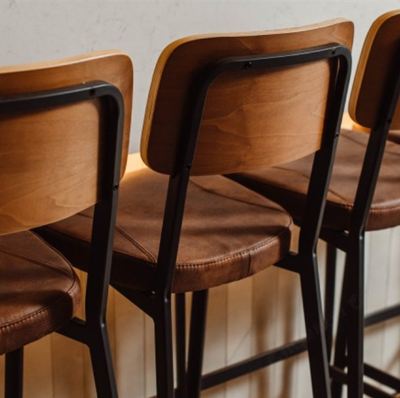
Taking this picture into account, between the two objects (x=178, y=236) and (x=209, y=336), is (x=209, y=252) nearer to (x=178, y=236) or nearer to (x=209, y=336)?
(x=178, y=236)

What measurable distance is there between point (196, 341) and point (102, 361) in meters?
0.62

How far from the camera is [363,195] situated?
5.22 ft

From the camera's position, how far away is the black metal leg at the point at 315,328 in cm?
160

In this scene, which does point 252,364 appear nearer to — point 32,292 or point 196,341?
point 196,341

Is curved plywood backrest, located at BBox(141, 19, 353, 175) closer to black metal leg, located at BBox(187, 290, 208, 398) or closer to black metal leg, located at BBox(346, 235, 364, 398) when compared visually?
black metal leg, located at BBox(346, 235, 364, 398)

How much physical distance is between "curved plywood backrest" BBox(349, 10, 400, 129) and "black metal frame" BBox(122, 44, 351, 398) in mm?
68

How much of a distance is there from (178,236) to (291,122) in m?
0.25

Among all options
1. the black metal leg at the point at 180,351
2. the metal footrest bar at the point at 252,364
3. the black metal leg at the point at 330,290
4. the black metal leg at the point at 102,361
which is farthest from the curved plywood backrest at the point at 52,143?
the black metal leg at the point at 330,290

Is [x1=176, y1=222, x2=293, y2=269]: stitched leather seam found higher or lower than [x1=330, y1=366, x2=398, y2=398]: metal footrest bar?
higher

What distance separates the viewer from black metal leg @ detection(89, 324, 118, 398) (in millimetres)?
1326

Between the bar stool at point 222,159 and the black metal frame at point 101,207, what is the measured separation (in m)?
0.08

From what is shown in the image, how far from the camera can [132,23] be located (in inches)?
73.3

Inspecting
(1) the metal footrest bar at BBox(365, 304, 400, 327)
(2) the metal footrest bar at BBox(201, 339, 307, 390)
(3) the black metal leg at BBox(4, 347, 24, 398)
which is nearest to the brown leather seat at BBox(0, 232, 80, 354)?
(3) the black metal leg at BBox(4, 347, 24, 398)

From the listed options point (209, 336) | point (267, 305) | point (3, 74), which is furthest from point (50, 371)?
point (3, 74)
